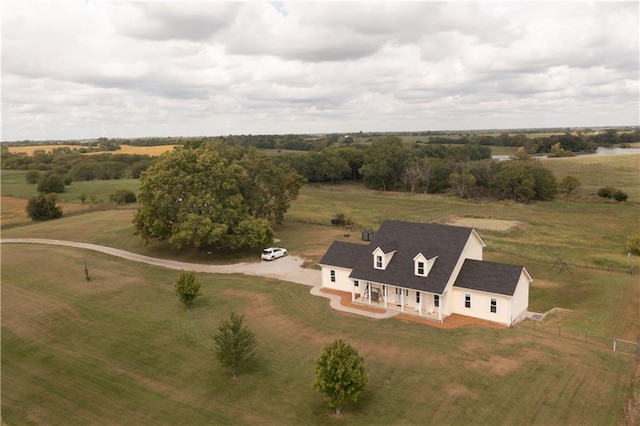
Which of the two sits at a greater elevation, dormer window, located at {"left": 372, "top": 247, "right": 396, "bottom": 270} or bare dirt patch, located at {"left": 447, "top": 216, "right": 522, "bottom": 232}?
dormer window, located at {"left": 372, "top": 247, "right": 396, "bottom": 270}

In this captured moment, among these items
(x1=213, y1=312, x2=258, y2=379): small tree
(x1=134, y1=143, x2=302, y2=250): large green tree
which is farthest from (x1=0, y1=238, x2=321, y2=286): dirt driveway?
(x1=213, y1=312, x2=258, y2=379): small tree

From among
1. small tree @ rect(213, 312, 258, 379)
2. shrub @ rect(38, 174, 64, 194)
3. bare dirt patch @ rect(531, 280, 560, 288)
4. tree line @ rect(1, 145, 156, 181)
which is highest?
tree line @ rect(1, 145, 156, 181)

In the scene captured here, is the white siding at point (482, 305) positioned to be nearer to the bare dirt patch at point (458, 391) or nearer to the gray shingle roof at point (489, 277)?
the gray shingle roof at point (489, 277)

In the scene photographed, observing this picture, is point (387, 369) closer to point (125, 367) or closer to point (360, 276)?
point (360, 276)

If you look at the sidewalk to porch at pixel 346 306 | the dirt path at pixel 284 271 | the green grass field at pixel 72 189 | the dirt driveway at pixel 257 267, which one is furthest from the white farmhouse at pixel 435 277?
the green grass field at pixel 72 189

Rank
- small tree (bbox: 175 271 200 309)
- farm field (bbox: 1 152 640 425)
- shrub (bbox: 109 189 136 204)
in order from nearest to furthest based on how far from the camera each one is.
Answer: farm field (bbox: 1 152 640 425), small tree (bbox: 175 271 200 309), shrub (bbox: 109 189 136 204)

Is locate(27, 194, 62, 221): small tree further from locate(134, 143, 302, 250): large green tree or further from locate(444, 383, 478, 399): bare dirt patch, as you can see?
locate(444, 383, 478, 399): bare dirt patch

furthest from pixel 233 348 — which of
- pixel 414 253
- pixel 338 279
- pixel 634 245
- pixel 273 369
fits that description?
pixel 634 245
